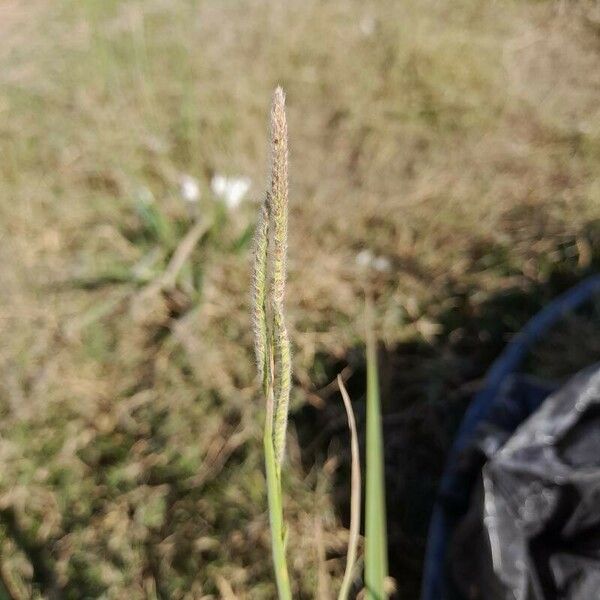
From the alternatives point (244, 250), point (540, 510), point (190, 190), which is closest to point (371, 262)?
point (244, 250)

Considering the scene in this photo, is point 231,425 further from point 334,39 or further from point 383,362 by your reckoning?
point 334,39

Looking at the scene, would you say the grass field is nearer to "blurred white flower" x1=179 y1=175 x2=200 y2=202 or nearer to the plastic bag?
"blurred white flower" x1=179 y1=175 x2=200 y2=202

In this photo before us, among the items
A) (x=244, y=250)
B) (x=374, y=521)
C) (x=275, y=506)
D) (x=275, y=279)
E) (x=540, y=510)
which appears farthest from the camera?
(x=244, y=250)

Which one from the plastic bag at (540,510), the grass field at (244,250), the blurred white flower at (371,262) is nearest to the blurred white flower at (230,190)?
the grass field at (244,250)

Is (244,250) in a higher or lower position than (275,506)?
higher

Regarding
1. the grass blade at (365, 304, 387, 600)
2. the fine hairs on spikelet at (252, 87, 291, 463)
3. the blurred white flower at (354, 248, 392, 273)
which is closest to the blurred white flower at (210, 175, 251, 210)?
the blurred white flower at (354, 248, 392, 273)

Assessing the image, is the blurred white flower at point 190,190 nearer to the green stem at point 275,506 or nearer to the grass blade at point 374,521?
the grass blade at point 374,521

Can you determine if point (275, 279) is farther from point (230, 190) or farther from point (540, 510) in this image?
point (230, 190)
